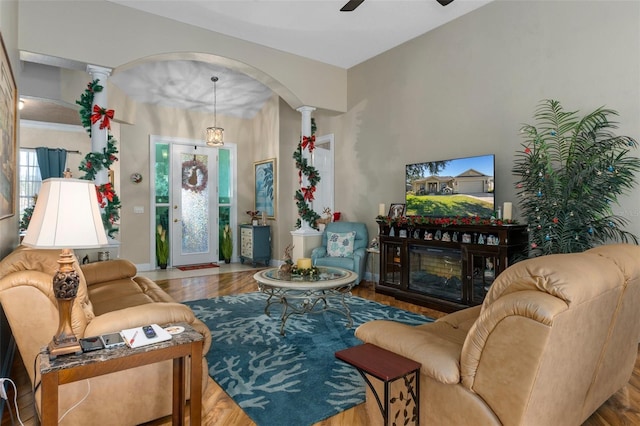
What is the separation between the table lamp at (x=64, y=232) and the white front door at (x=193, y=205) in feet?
19.6

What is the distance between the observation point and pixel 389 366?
158 centimetres

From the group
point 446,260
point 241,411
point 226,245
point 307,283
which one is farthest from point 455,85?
point 226,245

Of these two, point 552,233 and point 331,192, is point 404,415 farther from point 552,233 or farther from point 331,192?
point 331,192

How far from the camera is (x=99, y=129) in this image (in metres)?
4.15

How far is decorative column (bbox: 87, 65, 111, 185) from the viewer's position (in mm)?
4148

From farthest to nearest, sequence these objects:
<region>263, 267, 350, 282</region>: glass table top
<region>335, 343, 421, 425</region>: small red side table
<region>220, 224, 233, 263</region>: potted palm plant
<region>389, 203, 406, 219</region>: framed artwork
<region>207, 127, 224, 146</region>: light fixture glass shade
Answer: <region>220, 224, 233, 263</region>: potted palm plant → <region>207, 127, 224, 146</region>: light fixture glass shade → <region>389, 203, 406, 219</region>: framed artwork → <region>263, 267, 350, 282</region>: glass table top → <region>335, 343, 421, 425</region>: small red side table

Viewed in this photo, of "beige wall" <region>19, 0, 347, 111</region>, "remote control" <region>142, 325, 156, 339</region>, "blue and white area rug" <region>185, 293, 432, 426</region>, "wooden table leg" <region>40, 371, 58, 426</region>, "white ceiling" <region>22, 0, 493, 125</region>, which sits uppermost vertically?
"white ceiling" <region>22, 0, 493, 125</region>

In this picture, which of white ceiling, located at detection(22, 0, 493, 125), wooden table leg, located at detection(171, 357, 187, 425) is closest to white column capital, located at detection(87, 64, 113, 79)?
white ceiling, located at detection(22, 0, 493, 125)

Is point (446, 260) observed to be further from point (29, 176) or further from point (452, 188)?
point (29, 176)

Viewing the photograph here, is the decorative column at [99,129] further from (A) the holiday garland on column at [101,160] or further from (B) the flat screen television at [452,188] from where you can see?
(B) the flat screen television at [452,188]

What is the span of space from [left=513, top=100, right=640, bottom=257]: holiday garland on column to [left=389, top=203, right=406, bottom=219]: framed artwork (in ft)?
5.92

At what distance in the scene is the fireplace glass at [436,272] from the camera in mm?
4211

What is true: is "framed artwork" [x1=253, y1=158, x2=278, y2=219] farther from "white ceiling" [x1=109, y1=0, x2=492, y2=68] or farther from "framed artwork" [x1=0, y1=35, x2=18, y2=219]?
"framed artwork" [x1=0, y1=35, x2=18, y2=219]

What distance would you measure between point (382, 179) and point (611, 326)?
409 cm
